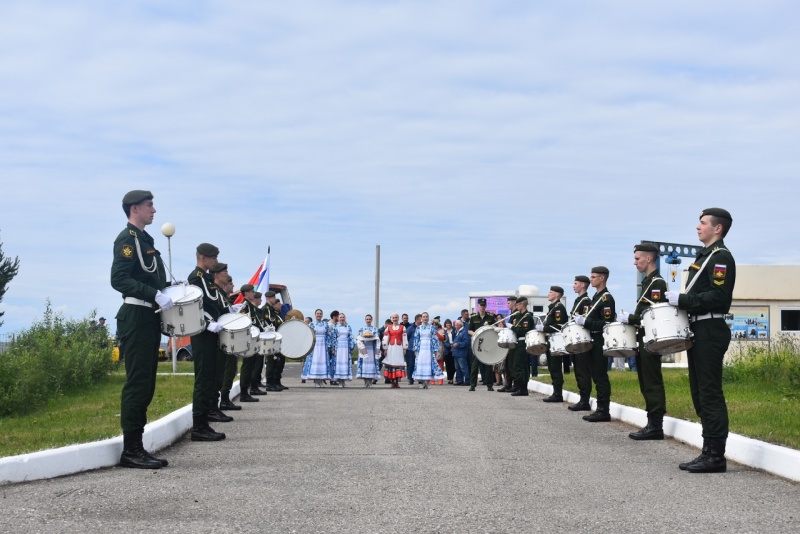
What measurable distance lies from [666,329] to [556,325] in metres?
8.60

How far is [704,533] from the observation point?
601cm

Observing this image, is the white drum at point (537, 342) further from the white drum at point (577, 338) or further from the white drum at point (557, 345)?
the white drum at point (577, 338)

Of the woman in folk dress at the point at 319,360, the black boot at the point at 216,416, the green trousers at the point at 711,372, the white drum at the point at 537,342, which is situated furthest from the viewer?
the woman in folk dress at the point at 319,360

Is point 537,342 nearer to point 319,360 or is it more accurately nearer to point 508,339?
point 508,339

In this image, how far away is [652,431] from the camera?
11703mm

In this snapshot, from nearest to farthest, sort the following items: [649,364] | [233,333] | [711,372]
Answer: [711,372] → [233,333] → [649,364]

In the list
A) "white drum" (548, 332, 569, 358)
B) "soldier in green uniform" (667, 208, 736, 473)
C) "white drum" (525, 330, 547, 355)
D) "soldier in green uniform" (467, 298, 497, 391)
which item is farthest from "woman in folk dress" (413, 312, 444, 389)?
"soldier in green uniform" (667, 208, 736, 473)

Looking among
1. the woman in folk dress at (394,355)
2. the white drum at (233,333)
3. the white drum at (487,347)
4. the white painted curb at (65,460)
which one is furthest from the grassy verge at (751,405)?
the white painted curb at (65,460)

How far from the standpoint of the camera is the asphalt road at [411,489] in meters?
6.19

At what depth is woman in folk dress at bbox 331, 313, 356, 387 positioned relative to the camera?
25.5 meters

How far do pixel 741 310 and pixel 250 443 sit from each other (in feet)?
102

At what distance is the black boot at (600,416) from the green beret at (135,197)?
7.73 metres

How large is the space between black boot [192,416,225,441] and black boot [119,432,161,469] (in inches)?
92.8

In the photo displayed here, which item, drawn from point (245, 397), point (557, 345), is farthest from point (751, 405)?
point (245, 397)
